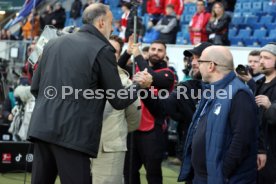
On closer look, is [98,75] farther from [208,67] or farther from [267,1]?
[267,1]

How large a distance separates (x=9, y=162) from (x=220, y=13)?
5966 mm

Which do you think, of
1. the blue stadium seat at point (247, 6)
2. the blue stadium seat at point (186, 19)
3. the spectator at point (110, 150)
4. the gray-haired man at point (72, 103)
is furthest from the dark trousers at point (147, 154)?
the blue stadium seat at point (186, 19)

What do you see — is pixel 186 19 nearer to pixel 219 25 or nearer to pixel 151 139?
pixel 219 25

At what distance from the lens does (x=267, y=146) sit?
19.1 feet

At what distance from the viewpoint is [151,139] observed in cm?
701

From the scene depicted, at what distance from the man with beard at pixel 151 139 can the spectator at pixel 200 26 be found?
7.32 metres

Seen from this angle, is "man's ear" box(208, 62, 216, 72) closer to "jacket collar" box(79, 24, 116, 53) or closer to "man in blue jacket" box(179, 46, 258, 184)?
"man in blue jacket" box(179, 46, 258, 184)

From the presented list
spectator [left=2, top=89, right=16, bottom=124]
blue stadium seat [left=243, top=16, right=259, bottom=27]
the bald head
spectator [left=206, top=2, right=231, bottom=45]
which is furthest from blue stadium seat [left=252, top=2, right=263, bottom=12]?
the bald head

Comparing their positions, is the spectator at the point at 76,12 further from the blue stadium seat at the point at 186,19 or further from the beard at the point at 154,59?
the beard at the point at 154,59

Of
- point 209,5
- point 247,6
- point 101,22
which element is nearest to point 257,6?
point 247,6

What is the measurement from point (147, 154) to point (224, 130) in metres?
2.23

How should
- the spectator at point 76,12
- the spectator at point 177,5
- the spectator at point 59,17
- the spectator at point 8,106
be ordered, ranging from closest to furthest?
the spectator at point 8,106 → the spectator at point 177,5 → the spectator at point 59,17 → the spectator at point 76,12

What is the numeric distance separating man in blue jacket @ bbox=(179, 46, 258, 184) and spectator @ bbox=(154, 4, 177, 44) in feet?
33.1

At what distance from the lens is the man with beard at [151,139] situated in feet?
22.8
